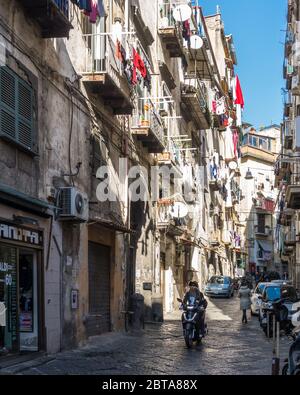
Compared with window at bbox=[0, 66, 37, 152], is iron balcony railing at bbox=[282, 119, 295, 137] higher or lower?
higher

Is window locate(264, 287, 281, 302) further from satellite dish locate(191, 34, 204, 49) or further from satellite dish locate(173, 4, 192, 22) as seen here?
satellite dish locate(191, 34, 204, 49)

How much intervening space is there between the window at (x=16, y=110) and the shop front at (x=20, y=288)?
1.54m

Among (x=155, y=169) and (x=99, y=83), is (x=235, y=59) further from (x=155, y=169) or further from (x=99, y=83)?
(x=99, y=83)

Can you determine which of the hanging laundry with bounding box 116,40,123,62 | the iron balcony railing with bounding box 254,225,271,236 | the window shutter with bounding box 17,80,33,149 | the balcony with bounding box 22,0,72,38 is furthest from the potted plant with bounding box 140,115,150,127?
the iron balcony railing with bounding box 254,225,271,236

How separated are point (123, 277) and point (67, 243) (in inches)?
229

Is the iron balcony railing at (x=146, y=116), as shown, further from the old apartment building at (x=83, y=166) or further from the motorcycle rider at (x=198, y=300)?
the motorcycle rider at (x=198, y=300)

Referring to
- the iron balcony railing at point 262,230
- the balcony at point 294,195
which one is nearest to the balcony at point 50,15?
the balcony at point 294,195

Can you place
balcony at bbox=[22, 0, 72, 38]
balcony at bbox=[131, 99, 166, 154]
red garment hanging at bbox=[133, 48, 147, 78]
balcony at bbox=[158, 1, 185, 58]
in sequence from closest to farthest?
balcony at bbox=[22, 0, 72, 38]
red garment hanging at bbox=[133, 48, 147, 78]
balcony at bbox=[131, 99, 166, 154]
balcony at bbox=[158, 1, 185, 58]

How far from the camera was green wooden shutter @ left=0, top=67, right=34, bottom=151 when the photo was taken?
458 inches

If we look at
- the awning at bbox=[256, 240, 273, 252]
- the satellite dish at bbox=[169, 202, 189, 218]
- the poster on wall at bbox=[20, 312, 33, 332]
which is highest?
the satellite dish at bbox=[169, 202, 189, 218]

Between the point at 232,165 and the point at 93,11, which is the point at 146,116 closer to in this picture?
the point at 93,11

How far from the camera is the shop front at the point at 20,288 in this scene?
11.6m

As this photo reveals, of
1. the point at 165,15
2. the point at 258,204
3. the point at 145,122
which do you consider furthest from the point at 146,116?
the point at 258,204

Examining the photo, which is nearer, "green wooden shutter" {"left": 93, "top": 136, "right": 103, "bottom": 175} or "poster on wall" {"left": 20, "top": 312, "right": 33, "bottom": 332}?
"poster on wall" {"left": 20, "top": 312, "right": 33, "bottom": 332}
